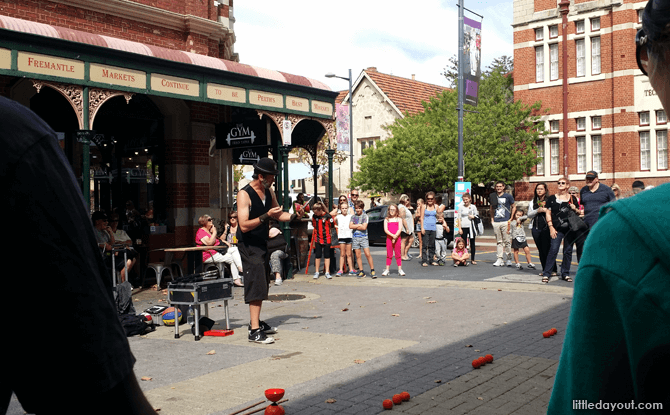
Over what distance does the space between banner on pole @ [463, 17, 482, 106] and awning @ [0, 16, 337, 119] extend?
643 centimetres

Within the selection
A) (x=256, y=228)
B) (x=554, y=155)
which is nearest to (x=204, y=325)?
(x=256, y=228)

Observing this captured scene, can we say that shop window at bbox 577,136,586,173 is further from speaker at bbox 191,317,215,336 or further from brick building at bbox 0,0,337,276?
speaker at bbox 191,317,215,336

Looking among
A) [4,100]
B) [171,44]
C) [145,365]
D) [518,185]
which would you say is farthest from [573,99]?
[4,100]

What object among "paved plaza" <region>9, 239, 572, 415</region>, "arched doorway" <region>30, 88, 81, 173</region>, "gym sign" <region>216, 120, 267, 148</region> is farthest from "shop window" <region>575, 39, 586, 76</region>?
"arched doorway" <region>30, 88, 81, 173</region>

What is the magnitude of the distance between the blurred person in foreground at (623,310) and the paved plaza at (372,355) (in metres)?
4.09

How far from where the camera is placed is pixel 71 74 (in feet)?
34.2

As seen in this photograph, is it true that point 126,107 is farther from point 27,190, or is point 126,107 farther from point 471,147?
point 471,147

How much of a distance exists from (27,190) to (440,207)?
16316mm

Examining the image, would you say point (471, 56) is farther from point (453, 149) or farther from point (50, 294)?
point (50, 294)

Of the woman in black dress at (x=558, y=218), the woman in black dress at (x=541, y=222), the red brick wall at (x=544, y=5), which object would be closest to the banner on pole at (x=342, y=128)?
the red brick wall at (x=544, y=5)

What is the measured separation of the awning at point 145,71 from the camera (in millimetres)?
9859

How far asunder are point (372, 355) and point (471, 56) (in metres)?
15.4

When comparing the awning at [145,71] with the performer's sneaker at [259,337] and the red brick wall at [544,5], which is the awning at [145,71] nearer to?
the performer's sneaker at [259,337]

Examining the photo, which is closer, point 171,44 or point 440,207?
point 171,44
